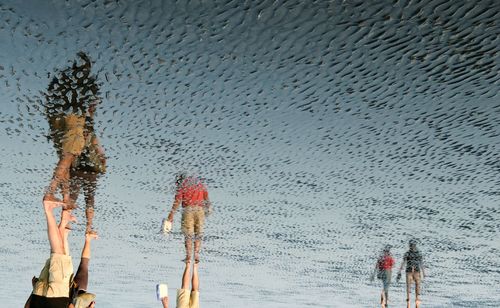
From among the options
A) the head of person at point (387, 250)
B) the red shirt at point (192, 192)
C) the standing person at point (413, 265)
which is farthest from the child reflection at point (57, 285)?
the head of person at point (387, 250)

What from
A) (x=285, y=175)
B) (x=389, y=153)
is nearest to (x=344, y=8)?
(x=389, y=153)

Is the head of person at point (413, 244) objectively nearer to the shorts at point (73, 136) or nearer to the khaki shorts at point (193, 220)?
the khaki shorts at point (193, 220)

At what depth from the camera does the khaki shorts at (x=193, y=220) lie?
10051 mm

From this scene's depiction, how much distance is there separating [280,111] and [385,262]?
9595mm

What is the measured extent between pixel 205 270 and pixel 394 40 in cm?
1552

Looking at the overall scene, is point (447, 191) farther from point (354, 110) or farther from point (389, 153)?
point (354, 110)

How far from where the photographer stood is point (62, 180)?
864 cm

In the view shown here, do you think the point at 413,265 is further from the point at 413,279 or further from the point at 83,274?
the point at 83,274

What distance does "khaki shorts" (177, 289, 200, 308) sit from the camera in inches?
420

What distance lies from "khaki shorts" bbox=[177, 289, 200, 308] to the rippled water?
3.45 ft

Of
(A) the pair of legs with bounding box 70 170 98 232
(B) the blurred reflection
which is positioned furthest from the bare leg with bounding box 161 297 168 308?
(B) the blurred reflection

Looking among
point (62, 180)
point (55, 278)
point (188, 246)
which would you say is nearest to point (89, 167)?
point (62, 180)

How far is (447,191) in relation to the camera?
8.78 meters

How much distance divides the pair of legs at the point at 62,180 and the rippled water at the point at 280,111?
13cm
